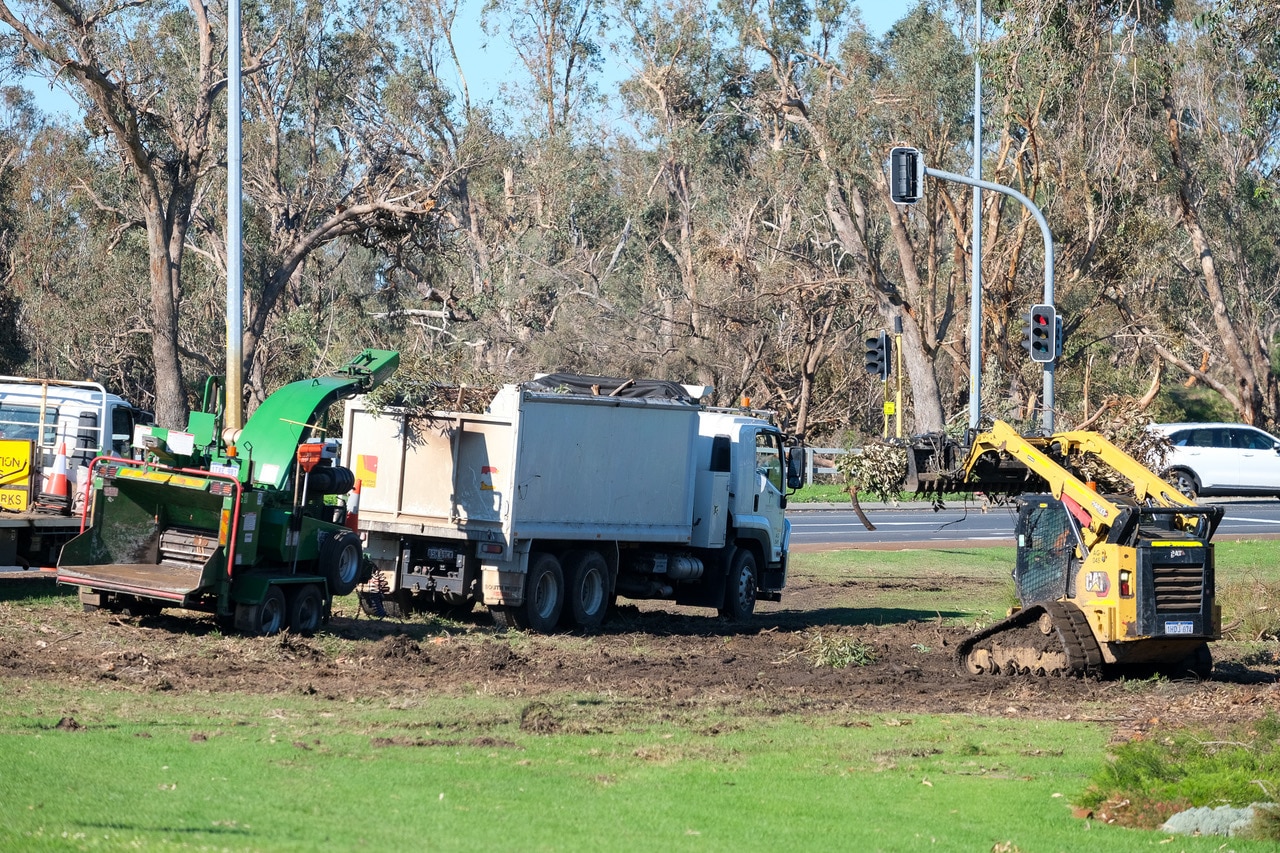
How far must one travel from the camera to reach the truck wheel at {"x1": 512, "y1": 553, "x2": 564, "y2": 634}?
647 inches

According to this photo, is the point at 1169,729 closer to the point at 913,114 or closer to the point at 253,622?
the point at 253,622

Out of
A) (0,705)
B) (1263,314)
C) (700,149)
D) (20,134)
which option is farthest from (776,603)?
(1263,314)

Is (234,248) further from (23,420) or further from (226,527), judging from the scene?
(226,527)

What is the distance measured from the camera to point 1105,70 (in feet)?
121

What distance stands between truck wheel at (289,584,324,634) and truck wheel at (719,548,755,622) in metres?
5.82

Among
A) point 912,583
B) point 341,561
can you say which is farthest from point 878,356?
point 341,561

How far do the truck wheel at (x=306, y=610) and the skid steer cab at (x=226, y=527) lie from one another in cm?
1

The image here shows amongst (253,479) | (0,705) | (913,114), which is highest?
(913,114)

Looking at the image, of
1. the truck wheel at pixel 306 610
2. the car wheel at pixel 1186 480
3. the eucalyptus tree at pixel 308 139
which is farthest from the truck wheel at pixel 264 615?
the car wheel at pixel 1186 480

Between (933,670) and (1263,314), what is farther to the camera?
(1263,314)

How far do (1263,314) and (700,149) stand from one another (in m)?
31.6

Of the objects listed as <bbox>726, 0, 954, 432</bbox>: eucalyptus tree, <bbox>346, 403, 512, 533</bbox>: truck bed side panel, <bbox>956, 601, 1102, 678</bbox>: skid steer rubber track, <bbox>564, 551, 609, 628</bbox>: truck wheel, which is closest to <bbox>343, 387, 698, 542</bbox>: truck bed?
<bbox>346, 403, 512, 533</bbox>: truck bed side panel

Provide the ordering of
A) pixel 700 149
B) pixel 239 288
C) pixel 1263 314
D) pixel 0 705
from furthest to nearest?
pixel 1263 314 < pixel 700 149 < pixel 239 288 < pixel 0 705

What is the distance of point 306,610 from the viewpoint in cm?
1499
